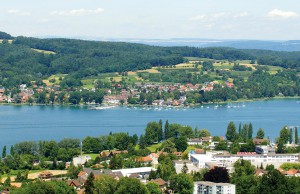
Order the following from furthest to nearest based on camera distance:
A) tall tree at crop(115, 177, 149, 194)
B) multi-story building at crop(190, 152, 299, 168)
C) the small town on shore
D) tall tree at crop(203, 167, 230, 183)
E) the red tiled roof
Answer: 1. multi-story building at crop(190, 152, 299, 168)
2. the red tiled roof
3. tall tree at crop(203, 167, 230, 183)
4. the small town on shore
5. tall tree at crop(115, 177, 149, 194)

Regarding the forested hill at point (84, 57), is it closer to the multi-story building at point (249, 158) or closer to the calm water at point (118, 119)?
the calm water at point (118, 119)

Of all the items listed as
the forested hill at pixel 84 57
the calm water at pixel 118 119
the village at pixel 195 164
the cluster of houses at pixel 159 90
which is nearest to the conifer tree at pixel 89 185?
the village at pixel 195 164

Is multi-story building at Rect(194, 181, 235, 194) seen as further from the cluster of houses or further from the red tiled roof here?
the cluster of houses

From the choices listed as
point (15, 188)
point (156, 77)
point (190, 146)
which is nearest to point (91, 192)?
point (15, 188)

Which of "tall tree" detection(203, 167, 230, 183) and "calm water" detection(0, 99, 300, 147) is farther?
"calm water" detection(0, 99, 300, 147)

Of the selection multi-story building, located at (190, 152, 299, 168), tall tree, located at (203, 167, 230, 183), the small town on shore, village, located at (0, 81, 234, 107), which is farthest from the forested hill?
tall tree, located at (203, 167, 230, 183)

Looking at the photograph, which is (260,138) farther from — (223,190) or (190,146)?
(223,190)

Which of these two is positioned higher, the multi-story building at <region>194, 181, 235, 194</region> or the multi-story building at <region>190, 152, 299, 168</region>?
the multi-story building at <region>194, 181, 235, 194</region>
